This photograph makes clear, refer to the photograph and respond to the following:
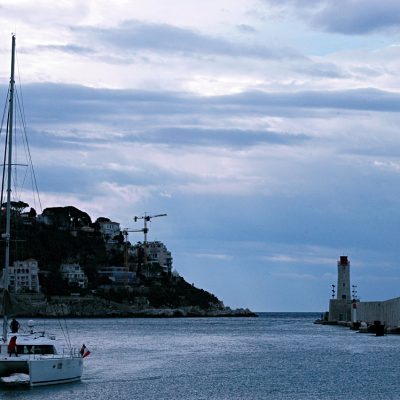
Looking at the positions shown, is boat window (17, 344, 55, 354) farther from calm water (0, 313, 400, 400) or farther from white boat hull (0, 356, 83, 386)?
calm water (0, 313, 400, 400)

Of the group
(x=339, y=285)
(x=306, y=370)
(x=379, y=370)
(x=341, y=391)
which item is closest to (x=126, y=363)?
(x=306, y=370)

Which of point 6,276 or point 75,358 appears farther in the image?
point 75,358

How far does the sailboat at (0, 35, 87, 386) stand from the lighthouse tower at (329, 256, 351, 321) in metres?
93.3

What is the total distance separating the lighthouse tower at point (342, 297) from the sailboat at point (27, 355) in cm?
9334

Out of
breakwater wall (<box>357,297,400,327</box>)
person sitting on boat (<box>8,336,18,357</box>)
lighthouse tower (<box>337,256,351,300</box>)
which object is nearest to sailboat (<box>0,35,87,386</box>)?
person sitting on boat (<box>8,336,18,357</box>)

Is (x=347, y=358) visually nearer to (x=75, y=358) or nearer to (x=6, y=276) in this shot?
(x=75, y=358)

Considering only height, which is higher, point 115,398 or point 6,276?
point 6,276

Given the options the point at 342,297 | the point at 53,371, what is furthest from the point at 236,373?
the point at 342,297

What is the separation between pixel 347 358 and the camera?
244 ft

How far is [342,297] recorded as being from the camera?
147 metres

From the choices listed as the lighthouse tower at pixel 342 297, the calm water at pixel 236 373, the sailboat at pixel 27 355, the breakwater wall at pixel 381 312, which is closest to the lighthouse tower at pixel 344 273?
the lighthouse tower at pixel 342 297

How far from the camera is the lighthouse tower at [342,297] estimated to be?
467ft

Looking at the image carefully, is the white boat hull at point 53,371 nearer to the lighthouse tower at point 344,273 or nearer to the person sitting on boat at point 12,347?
the person sitting on boat at point 12,347

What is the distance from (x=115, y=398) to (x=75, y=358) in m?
4.30
